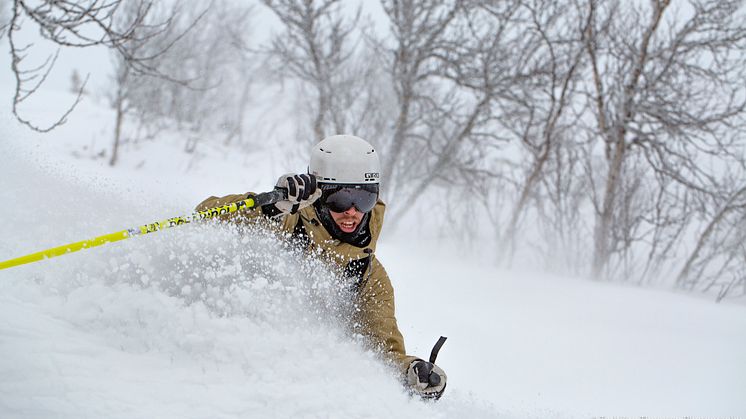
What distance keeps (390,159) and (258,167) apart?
8815 millimetres

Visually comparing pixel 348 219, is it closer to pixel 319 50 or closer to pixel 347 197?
pixel 347 197

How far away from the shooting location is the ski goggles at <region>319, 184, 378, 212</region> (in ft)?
9.87

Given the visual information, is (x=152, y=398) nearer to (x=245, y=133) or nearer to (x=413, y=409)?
(x=413, y=409)

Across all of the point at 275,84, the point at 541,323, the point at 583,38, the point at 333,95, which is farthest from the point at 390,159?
the point at 275,84

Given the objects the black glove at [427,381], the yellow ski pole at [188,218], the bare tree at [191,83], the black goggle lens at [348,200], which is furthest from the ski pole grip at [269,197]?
the bare tree at [191,83]

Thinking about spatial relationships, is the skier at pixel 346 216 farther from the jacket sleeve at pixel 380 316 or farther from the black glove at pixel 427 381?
the black glove at pixel 427 381

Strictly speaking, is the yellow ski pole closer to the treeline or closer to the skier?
the skier

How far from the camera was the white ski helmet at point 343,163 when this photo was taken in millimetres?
3082

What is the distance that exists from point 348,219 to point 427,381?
1025 millimetres

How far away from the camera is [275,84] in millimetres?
32906

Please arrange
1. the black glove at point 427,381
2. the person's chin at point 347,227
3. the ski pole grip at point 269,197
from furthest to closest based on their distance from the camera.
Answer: the person's chin at point 347,227 < the ski pole grip at point 269,197 < the black glove at point 427,381

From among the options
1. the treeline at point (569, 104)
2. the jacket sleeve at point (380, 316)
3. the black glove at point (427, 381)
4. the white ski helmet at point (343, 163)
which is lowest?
the black glove at point (427, 381)

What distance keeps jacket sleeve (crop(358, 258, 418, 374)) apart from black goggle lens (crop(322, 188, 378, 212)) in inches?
13.5

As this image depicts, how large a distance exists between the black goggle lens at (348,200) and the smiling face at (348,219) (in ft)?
0.07
